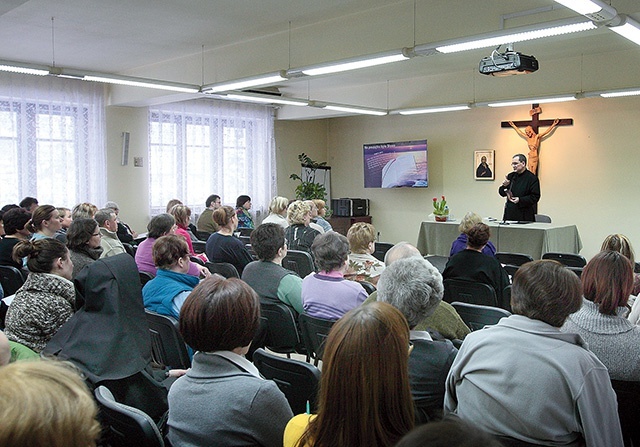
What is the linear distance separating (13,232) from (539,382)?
468 cm

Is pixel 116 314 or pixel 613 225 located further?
pixel 613 225

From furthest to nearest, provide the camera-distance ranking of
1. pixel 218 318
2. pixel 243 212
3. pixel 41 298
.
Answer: pixel 243 212
pixel 41 298
pixel 218 318

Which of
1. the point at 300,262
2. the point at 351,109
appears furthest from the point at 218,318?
the point at 351,109

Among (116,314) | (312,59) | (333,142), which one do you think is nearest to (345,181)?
(333,142)

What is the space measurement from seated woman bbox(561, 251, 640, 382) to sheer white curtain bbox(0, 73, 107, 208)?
8543 mm

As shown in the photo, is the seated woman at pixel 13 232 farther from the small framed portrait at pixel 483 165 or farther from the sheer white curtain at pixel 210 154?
the small framed portrait at pixel 483 165

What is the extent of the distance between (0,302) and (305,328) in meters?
2.00

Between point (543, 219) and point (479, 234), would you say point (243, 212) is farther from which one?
point (479, 234)

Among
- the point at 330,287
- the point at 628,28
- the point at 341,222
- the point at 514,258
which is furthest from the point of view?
the point at 341,222

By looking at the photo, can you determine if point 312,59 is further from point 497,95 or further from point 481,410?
point 481,410

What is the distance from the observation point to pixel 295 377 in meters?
2.45

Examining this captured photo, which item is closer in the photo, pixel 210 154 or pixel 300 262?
pixel 300 262

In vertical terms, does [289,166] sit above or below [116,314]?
above

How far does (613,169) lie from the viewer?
922cm
